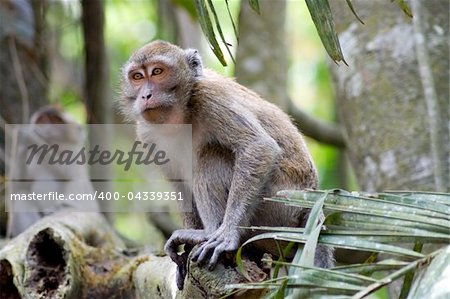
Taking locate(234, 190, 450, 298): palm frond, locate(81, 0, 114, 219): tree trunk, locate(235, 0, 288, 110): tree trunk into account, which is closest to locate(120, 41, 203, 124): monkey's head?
locate(234, 190, 450, 298): palm frond

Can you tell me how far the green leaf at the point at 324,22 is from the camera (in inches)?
134

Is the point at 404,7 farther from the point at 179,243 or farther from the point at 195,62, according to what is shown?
the point at 195,62

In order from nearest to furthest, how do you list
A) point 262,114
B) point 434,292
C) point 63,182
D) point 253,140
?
1. point 434,292
2. point 253,140
3. point 262,114
4. point 63,182

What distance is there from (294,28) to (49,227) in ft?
41.6

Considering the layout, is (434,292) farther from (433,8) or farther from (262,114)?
(433,8)

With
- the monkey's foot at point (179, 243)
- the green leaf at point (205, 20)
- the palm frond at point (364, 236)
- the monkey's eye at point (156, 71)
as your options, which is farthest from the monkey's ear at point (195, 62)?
the palm frond at point (364, 236)

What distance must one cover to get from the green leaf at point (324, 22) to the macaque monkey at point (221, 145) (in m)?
1.32

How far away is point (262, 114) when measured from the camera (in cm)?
511

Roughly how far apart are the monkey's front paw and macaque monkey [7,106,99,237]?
4.71 metres

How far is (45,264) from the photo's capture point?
5.36 metres

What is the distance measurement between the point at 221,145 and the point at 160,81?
62cm

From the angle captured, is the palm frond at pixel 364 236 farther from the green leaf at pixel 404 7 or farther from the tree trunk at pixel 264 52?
the tree trunk at pixel 264 52

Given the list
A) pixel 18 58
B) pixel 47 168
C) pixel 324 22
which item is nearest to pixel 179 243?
pixel 324 22

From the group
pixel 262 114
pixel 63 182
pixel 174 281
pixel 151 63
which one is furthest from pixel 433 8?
pixel 63 182
